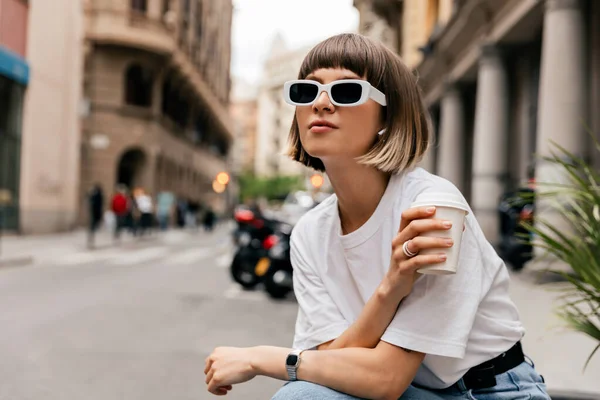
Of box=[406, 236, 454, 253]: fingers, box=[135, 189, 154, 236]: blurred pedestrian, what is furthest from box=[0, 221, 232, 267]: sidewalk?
box=[406, 236, 454, 253]: fingers

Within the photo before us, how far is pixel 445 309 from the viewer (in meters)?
1.51

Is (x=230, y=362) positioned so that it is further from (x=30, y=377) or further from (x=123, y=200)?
(x=123, y=200)

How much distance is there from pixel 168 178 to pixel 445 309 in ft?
121

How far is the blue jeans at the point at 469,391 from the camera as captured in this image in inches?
62.9

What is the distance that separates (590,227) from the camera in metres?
2.53

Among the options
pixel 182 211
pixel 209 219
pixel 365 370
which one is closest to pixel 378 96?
pixel 365 370

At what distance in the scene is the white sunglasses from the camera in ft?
Result: 5.49

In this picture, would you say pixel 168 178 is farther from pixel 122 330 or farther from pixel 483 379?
pixel 483 379

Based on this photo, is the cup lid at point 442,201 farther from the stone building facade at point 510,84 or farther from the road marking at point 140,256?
the road marking at point 140,256

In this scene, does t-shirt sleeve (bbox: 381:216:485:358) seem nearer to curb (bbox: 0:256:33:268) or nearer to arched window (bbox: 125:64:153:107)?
curb (bbox: 0:256:33:268)

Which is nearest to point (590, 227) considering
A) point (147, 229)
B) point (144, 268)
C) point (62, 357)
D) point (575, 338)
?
point (575, 338)

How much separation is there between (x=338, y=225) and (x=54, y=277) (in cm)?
945

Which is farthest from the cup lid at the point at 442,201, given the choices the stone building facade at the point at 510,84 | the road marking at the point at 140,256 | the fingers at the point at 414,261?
the road marking at the point at 140,256

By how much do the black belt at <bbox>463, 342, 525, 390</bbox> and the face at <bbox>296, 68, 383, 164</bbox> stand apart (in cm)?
65
